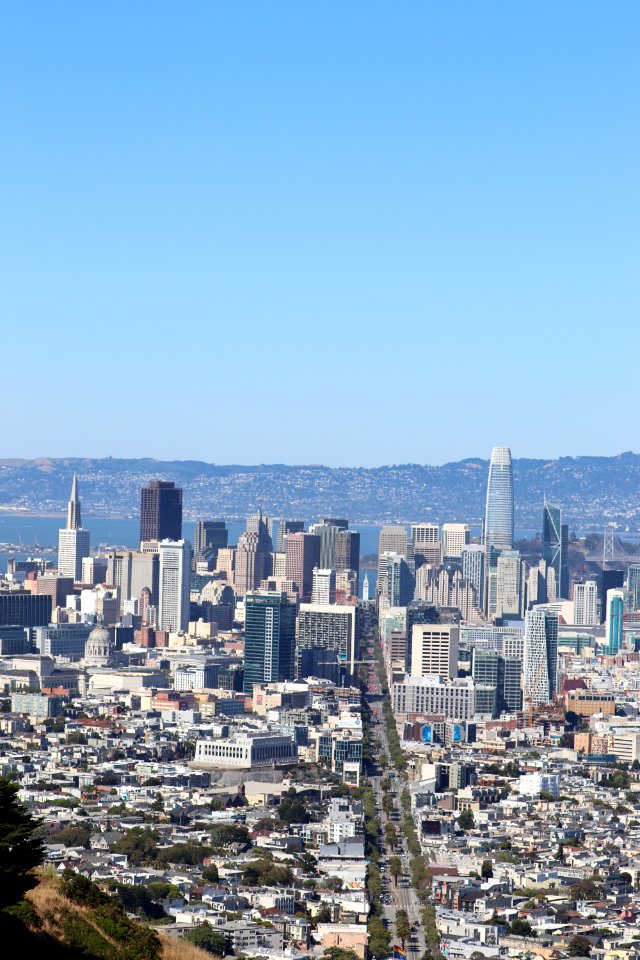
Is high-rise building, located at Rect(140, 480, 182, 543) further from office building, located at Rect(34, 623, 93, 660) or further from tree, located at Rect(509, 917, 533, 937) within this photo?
tree, located at Rect(509, 917, 533, 937)

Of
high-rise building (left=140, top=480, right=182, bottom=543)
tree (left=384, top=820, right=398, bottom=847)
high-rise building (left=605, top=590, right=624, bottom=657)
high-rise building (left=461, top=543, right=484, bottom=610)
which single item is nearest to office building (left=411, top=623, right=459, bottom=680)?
high-rise building (left=605, top=590, right=624, bottom=657)

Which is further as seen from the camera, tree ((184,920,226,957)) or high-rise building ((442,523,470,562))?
high-rise building ((442,523,470,562))

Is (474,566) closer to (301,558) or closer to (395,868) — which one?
(301,558)

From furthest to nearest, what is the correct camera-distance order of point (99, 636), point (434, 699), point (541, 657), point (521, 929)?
point (99, 636) < point (541, 657) < point (434, 699) < point (521, 929)

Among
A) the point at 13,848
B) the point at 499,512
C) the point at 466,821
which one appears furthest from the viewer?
the point at 499,512

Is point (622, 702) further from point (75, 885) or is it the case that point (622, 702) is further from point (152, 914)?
point (75, 885)

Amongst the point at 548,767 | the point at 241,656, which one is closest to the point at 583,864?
the point at 548,767

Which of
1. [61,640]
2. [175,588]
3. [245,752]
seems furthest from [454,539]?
[245,752]
